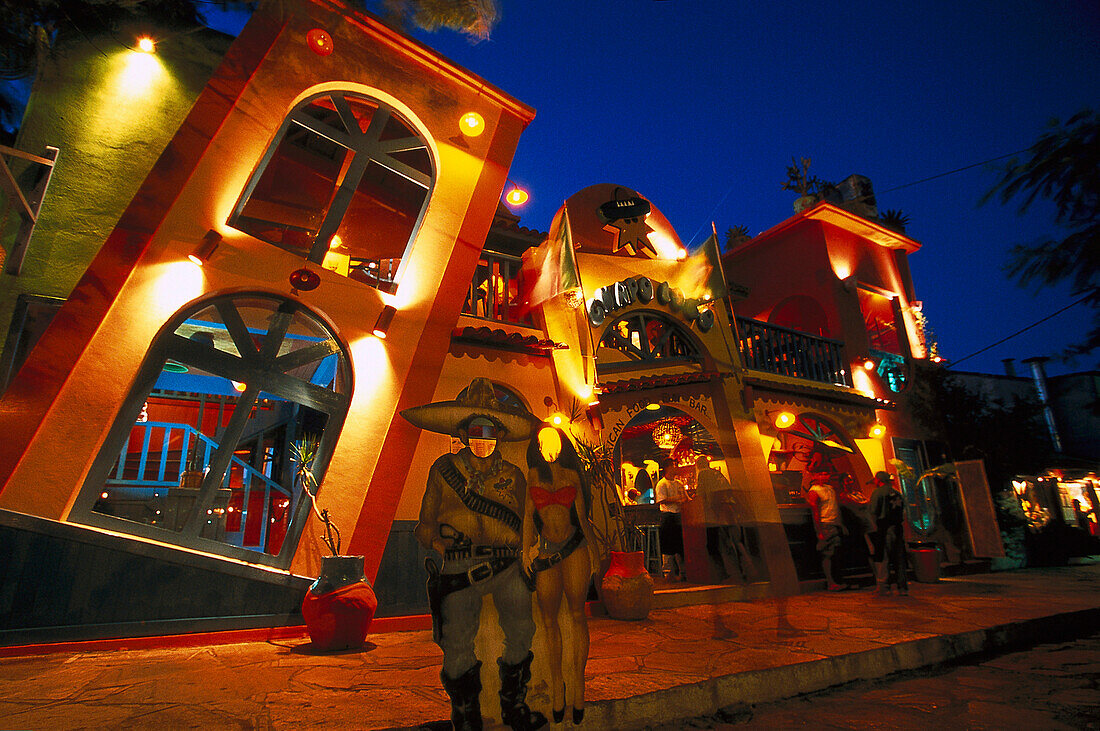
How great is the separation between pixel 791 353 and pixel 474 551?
11.3m

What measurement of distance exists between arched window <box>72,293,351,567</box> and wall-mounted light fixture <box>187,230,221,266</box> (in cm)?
53

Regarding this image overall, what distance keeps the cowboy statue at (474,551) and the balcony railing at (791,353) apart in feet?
31.0

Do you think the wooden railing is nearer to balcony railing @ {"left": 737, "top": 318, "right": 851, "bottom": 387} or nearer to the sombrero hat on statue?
the sombrero hat on statue

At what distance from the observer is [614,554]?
761 centimetres

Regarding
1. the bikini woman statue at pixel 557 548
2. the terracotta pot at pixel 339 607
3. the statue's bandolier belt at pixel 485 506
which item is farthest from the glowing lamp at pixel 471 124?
the statue's bandolier belt at pixel 485 506

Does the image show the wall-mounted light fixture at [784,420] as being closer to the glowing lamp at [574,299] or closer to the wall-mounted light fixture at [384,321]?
the glowing lamp at [574,299]

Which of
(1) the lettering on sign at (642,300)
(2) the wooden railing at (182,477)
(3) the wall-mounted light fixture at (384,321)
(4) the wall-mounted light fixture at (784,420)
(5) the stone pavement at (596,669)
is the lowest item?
(5) the stone pavement at (596,669)

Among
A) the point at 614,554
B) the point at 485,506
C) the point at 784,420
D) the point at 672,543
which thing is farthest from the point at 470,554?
the point at 784,420

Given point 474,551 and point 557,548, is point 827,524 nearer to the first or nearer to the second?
point 557,548

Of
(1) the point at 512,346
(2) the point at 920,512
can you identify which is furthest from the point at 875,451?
(1) the point at 512,346

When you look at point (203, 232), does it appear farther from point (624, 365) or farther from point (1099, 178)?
point (1099, 178)

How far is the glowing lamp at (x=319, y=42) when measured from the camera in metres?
7.30

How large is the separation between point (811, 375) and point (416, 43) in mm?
10414

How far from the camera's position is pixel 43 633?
16.5 ft
